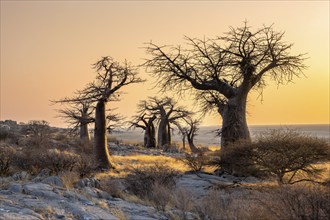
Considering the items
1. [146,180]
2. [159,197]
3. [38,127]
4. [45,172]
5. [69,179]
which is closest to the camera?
[159,197]

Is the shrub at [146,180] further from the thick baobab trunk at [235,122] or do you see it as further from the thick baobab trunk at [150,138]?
the thick baobab trunk at [150,138]

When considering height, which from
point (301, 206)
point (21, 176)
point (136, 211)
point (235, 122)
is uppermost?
point (235, 122)

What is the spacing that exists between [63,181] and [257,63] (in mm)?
9597

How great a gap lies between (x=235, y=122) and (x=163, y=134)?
23.9 m

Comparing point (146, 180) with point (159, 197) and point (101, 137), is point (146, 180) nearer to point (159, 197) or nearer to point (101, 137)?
point (159, 197)

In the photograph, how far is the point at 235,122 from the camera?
17094mm

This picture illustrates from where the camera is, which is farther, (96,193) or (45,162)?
(45,162)

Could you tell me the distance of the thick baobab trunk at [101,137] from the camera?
1908cm

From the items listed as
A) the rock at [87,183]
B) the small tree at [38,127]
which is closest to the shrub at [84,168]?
the rock at [87,183]

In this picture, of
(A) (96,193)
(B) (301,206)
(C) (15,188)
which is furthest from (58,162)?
(B) (301,206)

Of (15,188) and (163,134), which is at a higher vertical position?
(163,134)

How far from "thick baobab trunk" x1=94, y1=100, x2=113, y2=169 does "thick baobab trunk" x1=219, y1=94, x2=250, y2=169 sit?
531 cm

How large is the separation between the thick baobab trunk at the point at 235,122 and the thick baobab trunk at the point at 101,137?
531cm

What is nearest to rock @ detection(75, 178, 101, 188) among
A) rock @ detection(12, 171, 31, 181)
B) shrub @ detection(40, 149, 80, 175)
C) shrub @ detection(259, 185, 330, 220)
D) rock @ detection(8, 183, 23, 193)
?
rock @ detection(8, 183, 23, 193)
